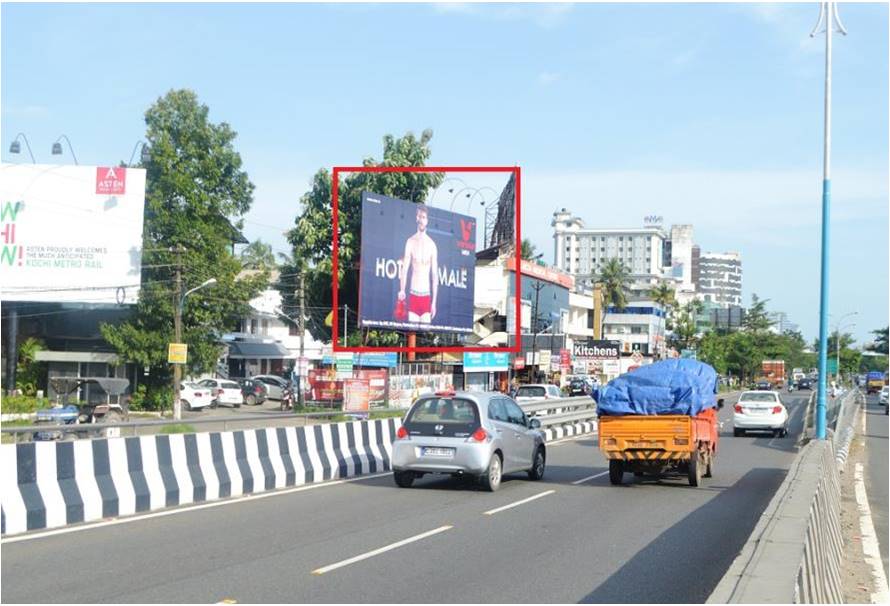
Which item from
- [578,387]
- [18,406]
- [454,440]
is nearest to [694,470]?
[454,440]

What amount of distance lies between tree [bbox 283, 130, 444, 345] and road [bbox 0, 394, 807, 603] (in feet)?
122

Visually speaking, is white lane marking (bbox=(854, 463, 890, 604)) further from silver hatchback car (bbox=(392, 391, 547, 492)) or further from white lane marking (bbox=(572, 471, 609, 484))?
silver hatchback car (bbox=(392, 391, 547, 492))

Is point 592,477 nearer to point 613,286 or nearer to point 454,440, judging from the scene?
point 454,440

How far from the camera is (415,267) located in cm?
4475

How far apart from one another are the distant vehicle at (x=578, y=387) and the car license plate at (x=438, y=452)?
4639cm

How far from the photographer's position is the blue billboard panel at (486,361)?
52.7m

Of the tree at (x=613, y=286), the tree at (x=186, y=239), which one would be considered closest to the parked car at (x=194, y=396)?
the tree at (x=186, y=239)

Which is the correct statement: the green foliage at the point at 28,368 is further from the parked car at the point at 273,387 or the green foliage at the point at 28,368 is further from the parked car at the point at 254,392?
the parked car at the point at 273,387

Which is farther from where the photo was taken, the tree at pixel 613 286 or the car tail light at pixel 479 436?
the tree at pixel 613 286

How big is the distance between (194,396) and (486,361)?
14798 mm

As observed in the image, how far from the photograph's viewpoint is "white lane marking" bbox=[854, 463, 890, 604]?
9953 millimetres

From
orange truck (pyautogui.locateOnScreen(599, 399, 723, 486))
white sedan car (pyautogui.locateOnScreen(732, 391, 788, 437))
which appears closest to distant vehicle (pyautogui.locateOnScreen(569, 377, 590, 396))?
white sedan car (pyautogui.locateOnScreen(732, 391, 788, 437))

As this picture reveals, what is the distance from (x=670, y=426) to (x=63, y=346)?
40.6 metres

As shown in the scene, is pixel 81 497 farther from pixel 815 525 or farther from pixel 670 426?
pixel 670 426
